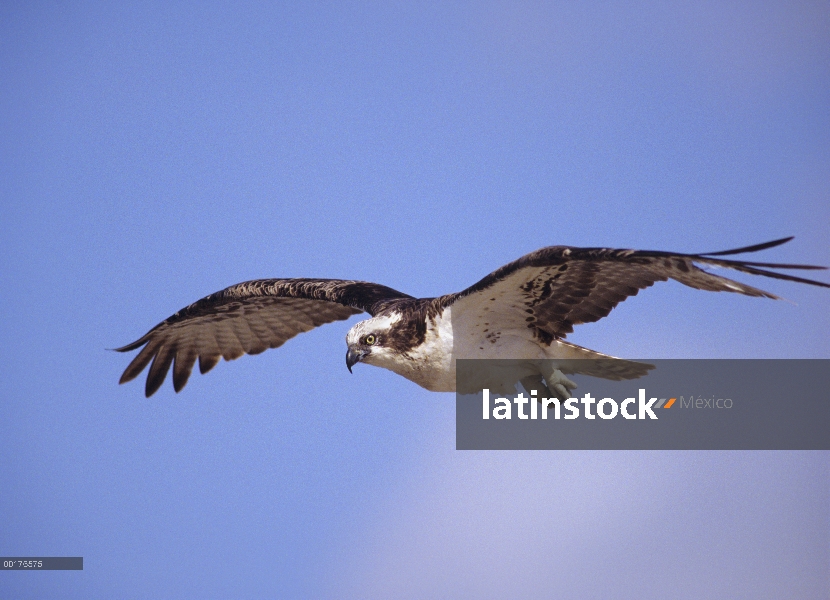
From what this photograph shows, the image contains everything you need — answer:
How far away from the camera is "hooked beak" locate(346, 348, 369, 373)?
9992 mm

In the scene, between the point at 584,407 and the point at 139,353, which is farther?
the point at 139,353

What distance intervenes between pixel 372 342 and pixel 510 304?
1.51m

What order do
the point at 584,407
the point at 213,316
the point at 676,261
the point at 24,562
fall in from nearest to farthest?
the point at 676,261 < the point at 584,407 < the point at 213,316 < the point at 24,562

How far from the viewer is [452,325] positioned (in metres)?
9.80

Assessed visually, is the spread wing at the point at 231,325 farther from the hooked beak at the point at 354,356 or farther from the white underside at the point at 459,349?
the white underside at the point at 459,349

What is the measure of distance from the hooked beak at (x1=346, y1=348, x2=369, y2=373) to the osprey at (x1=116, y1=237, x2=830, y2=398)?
0.03ft

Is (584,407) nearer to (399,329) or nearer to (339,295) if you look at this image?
(399,329)

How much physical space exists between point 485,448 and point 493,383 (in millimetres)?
1834

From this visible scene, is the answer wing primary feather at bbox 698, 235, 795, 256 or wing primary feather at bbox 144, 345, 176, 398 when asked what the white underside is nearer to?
wing primary feather at bbox 698, 235, 795, 256

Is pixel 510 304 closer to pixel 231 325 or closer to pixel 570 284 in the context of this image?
pixel 570 284

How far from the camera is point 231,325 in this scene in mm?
13242

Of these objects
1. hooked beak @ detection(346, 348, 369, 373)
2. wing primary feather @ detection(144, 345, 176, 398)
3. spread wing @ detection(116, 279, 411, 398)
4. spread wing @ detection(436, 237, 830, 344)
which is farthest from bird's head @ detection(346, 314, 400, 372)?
wing primary feather @ detection(144, 345, 176, 398)

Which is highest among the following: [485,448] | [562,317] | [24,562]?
[562,317]

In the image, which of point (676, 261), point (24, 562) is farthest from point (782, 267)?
point (24, 562)
